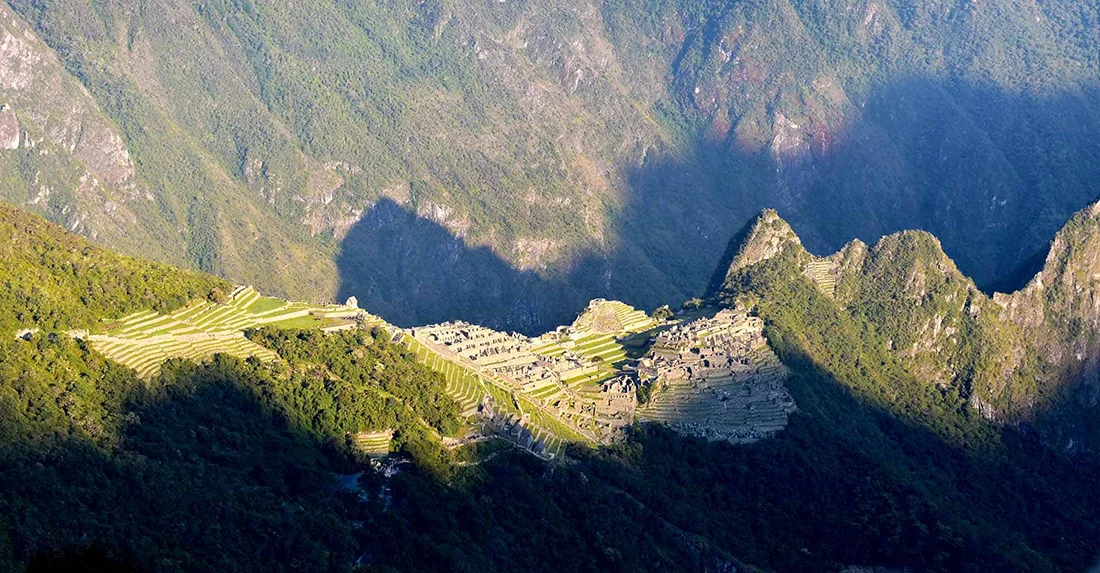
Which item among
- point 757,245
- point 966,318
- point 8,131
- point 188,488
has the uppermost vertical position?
point 8,131

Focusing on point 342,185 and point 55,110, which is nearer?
point 55,110

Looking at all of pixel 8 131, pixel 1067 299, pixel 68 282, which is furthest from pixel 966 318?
pixel 8 131

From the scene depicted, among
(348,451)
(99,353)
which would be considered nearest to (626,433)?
(348,451)

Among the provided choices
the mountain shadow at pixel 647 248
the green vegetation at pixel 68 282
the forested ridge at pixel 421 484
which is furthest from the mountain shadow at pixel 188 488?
the mountain shadow at pixel 647 248

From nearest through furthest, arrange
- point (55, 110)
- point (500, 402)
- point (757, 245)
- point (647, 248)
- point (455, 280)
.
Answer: point (500, 402) → point (757, 245) → point (55, 110) → point (455, 280) → point (647, 248)

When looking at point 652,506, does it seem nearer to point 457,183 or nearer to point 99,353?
point 99,353

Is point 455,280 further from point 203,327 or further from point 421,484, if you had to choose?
point 421,484

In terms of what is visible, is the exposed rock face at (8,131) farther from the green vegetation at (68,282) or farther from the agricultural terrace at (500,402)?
the agricultural terrace at (500,402)
